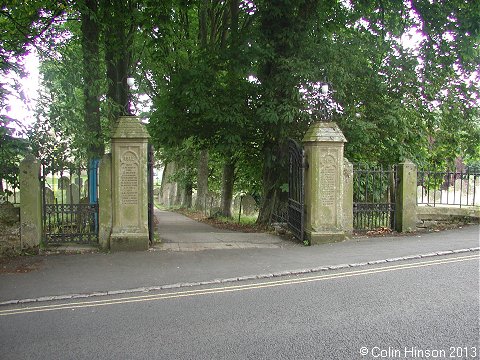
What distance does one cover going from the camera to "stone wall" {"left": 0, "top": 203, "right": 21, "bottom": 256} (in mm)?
8406

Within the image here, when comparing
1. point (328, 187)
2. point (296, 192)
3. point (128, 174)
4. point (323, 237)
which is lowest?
point (323, 237)

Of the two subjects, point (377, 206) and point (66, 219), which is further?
point (377, 206)

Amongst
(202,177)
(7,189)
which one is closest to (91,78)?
(7,189)

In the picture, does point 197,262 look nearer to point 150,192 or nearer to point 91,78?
point 150,192

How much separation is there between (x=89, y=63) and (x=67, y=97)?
1019 mm

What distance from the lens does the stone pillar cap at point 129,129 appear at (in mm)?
8836

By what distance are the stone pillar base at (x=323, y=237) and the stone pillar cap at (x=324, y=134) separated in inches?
86.8

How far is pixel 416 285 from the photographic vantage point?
6004 mm

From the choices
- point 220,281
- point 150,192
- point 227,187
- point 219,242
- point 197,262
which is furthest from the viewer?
point 227,187

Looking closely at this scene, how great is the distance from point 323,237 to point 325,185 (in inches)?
48.6

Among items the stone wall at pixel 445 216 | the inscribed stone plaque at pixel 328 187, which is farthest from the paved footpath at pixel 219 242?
the stone wall at pixel 445 216

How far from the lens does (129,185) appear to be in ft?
29.3

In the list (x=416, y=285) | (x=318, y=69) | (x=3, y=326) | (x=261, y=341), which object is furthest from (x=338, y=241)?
(x=3, y=326)

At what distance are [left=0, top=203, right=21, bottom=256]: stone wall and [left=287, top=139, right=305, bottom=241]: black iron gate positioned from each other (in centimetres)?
637
